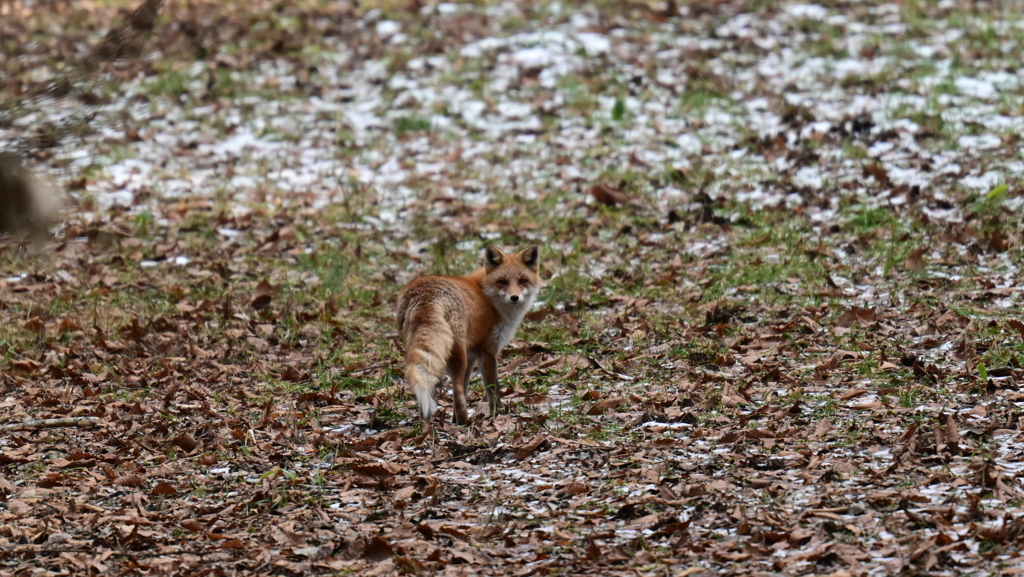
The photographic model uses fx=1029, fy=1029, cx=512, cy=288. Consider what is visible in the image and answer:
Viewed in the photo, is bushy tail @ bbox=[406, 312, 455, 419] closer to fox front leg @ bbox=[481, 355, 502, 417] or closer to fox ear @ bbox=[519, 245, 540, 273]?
fox front leg @ bbox=[481, 355, 502, 417]

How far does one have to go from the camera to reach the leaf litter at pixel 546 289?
5086 millimetres

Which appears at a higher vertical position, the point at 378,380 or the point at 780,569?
the point at 780,569

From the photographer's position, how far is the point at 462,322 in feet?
22.6

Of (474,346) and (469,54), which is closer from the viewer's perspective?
(474,346)

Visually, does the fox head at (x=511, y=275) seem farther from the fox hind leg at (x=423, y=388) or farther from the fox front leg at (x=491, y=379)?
the fox hind leg at (x=423, y=388)

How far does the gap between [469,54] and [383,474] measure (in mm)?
11137

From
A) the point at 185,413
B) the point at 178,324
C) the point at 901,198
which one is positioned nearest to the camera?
the point at 185,413

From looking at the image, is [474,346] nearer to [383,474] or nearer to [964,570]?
[383,474]

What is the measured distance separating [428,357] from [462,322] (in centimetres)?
64

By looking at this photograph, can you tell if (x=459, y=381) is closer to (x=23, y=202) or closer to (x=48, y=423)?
→ (x=48, y=423)

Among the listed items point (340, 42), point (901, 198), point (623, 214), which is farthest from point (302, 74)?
point (901, 198)

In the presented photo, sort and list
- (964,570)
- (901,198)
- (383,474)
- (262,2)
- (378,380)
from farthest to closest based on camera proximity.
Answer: (262,2)
(901,198)
(378,380)
(383,474)
(964,570)

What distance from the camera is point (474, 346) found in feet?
23.4

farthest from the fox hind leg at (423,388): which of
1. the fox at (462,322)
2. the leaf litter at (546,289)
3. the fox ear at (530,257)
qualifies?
the fox ear at (530,257)
